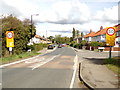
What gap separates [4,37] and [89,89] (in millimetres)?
17067

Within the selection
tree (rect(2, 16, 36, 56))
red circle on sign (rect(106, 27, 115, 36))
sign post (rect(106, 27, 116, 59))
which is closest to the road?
sign post (rect(106, 27, 116, 59))

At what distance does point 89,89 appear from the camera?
696 centimetres

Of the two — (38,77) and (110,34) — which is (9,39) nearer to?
(38,77)

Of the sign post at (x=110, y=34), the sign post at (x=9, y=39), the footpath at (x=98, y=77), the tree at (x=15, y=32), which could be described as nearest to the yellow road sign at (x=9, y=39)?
the sign post at (x=9, y=39)

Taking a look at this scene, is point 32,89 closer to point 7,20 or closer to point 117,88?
point 117,88

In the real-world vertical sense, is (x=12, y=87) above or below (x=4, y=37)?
below

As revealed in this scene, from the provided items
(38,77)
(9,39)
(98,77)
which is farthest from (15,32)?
(98,77)

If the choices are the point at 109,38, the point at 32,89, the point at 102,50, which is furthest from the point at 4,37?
the point at 102,50

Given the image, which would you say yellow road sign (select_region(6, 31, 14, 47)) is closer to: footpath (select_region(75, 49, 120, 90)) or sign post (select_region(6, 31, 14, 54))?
sign post (select_region(6, 31, 14, 54))

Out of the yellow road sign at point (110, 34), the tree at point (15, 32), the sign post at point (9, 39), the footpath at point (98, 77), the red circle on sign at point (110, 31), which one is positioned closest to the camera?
the footpath at point (98, 77)

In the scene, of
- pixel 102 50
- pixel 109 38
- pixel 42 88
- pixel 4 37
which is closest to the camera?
pixel 42 88

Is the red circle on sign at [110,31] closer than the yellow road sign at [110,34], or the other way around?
the red circle on sign at [110,31]

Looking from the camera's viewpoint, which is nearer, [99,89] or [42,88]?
[99,89]

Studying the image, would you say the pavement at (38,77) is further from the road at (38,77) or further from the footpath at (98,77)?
the footpath at (98,77)
